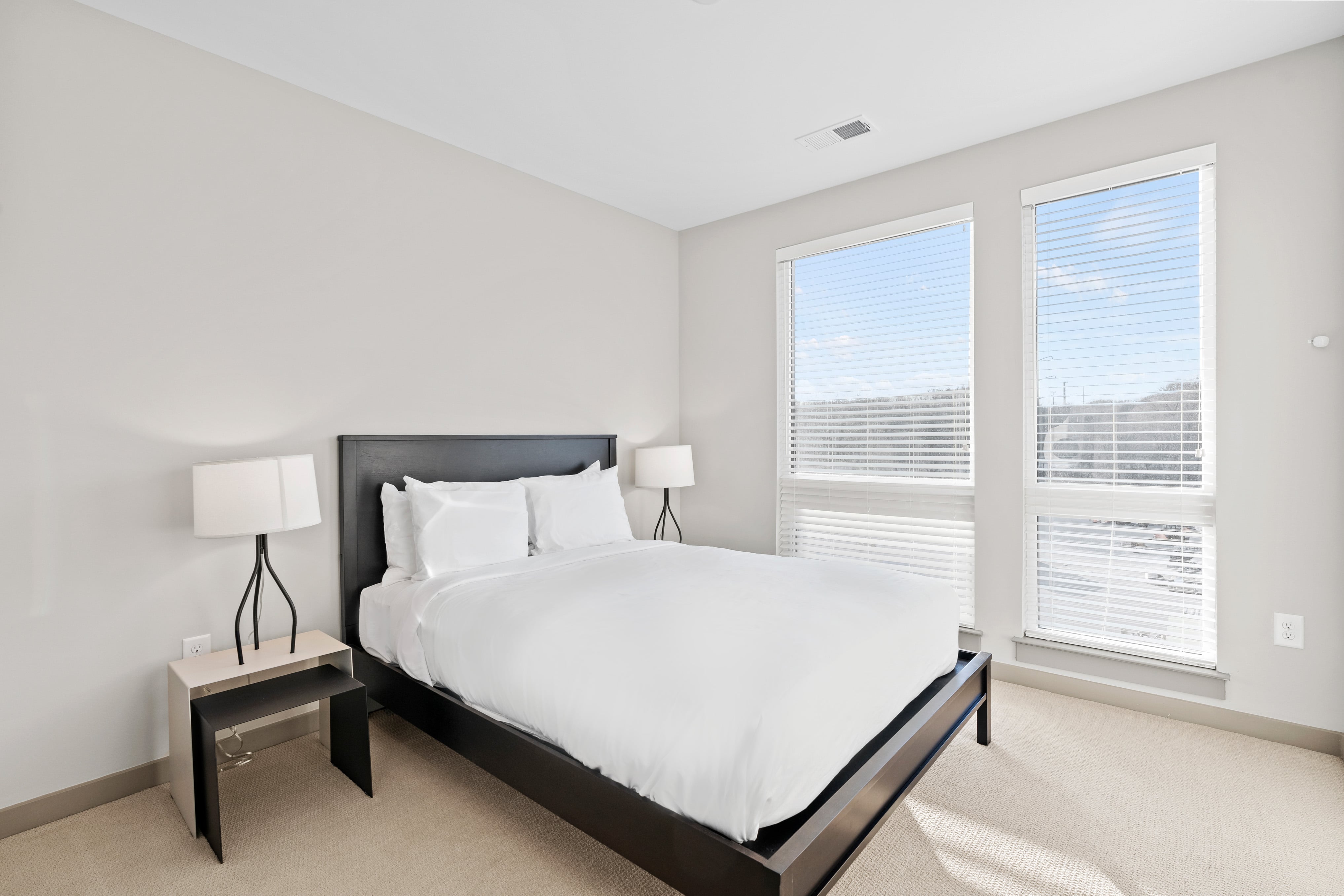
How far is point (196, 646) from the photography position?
253cm

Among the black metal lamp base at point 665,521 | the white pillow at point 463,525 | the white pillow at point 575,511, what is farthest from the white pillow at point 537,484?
the black metal lamp base at point 665,521

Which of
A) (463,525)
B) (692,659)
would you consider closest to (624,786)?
(692,659)

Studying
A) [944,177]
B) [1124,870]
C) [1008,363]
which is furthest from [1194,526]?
[944,177]

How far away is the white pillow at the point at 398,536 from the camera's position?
2930mm

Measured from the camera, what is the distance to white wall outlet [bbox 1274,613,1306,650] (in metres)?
2.64

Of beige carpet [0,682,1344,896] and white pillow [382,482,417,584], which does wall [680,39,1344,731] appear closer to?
beige carpet [0,682,1344,896]

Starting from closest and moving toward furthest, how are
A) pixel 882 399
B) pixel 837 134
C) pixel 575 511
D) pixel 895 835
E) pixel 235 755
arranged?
pixel 895 835 < pixel 235 755 < pixel 837 134 < pixel 575 511 < pixel 882 399

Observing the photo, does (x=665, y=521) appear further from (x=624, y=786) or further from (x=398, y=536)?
(x=624, y=786)

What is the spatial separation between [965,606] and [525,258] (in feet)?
10.6

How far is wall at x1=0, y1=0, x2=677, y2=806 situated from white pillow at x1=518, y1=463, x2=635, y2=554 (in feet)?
1.91

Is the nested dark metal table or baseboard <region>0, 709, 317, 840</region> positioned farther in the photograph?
baseboard <region>0, 709, 317, 840</region>

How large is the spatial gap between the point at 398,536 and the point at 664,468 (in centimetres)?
184

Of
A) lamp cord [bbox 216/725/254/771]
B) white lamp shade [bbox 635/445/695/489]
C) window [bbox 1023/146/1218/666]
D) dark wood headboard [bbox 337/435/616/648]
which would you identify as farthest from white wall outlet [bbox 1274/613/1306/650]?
lamp cord [bbox 216/725/254/771]

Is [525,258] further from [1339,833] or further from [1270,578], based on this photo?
[1339,833]
